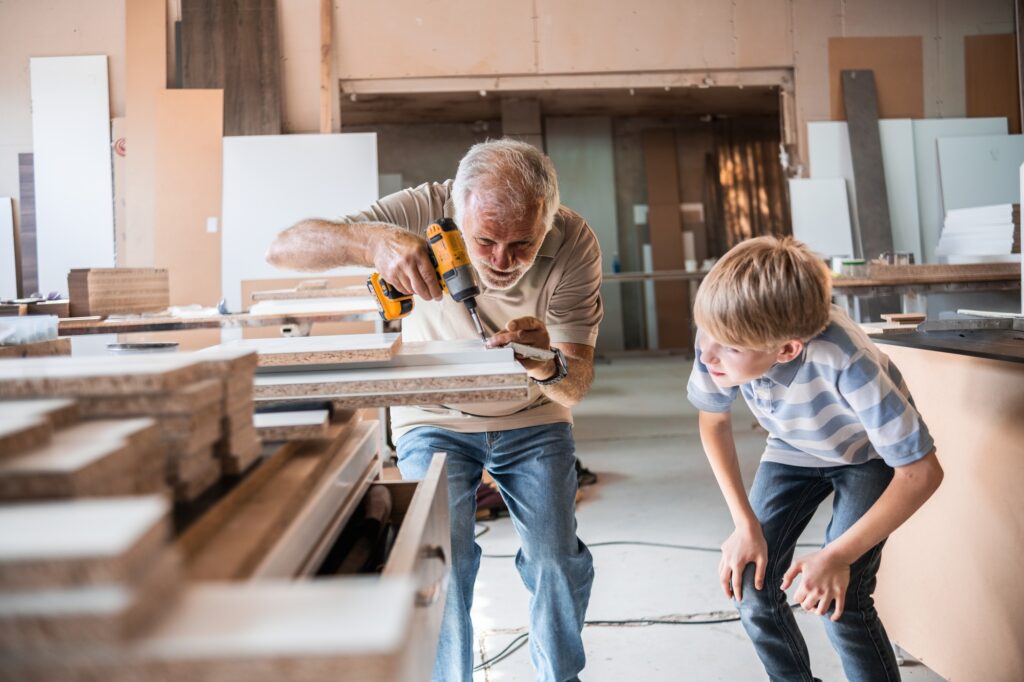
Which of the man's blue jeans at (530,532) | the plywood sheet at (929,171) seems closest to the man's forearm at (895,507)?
the man's blue jeans at (530,532)

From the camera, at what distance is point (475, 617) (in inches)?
107

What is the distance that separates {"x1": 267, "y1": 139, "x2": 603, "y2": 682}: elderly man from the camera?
1817mm

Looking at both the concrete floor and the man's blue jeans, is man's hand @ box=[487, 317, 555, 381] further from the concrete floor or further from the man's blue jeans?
the concrete floor

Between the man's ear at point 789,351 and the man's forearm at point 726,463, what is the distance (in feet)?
0.71

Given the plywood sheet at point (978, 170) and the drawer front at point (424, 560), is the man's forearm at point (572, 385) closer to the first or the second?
the drawer front at point (424, 560)

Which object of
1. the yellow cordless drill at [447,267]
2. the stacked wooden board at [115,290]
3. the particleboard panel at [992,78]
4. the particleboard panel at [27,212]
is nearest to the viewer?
the yellow cordless drill at [447,267]

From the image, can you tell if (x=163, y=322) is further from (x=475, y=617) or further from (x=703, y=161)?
(x=703, y=161)

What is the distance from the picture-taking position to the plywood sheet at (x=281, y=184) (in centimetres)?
605

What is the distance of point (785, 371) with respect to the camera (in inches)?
65.1

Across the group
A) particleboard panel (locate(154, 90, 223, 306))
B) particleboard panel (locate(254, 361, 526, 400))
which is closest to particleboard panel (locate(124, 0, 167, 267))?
particleboard panel (locate(154, 90, 223, 306))

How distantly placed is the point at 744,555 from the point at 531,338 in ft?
2.00

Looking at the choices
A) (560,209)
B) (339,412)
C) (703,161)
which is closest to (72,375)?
(339,412)

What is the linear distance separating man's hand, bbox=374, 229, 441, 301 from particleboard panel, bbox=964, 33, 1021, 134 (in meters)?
6.64

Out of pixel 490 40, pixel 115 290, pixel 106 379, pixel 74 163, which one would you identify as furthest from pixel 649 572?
pixel 74 163
